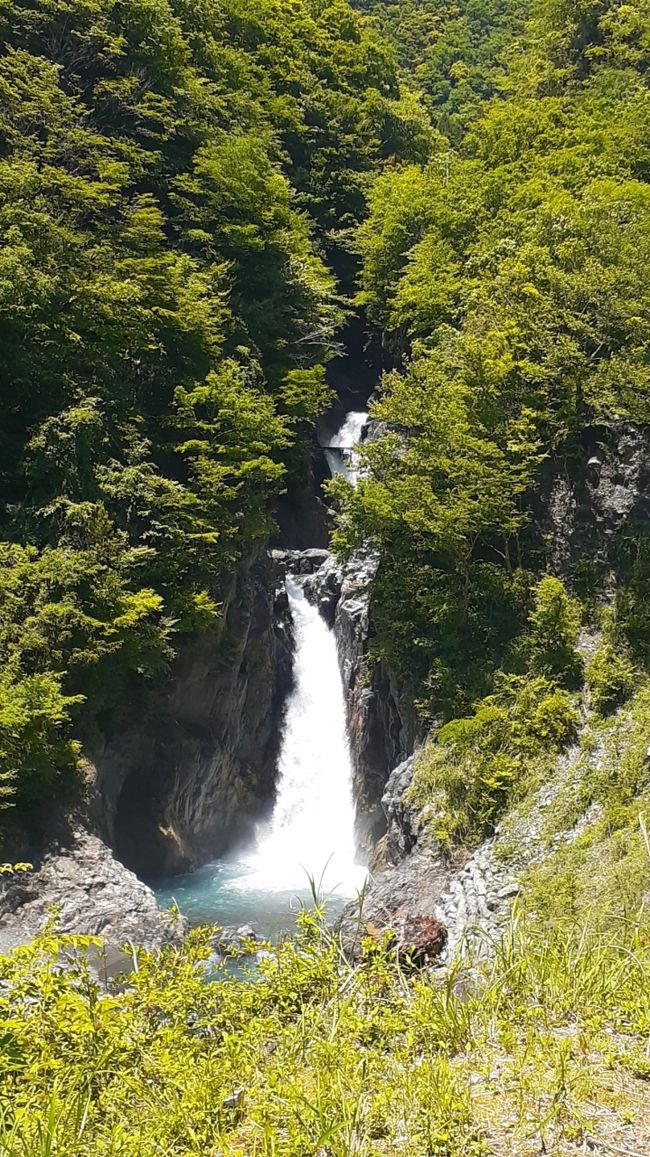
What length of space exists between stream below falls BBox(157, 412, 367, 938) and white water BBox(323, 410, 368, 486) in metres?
5.62

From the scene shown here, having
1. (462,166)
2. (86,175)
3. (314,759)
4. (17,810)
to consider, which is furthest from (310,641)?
(462,166)

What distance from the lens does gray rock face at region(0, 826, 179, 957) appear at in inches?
471

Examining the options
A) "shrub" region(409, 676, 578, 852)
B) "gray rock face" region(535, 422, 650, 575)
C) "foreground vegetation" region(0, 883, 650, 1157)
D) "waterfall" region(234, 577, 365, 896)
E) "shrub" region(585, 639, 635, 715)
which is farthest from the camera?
"waterfall" region(234, 577, 365, 896)

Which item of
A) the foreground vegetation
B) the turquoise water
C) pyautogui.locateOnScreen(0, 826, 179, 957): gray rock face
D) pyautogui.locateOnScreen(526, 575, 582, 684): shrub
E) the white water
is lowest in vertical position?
the turquoise water

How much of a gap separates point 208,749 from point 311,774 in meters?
3.60

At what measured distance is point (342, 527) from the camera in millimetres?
19422

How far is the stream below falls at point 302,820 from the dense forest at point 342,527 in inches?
158

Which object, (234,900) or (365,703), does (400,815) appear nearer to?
(234,900)

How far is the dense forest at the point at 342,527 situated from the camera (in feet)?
12.0

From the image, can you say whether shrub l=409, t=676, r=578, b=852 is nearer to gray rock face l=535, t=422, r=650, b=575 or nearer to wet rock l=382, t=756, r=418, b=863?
wet rock l=382, t=756, r=418, b=863

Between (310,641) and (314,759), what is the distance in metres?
3.51

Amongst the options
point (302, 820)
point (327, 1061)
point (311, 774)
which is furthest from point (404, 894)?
point (311, 774)

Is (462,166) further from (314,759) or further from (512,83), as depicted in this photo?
(314,759)

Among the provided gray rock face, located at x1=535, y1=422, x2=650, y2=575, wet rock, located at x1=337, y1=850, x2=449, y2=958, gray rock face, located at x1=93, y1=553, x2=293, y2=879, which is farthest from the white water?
wet rock, located at x1=337, y1=850, x2=449, y2=958
